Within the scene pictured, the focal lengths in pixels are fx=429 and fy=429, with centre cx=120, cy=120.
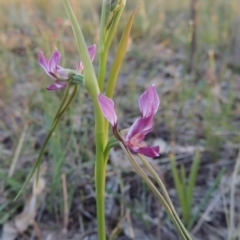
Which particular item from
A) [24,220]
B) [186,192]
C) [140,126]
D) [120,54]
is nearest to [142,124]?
[140,126]

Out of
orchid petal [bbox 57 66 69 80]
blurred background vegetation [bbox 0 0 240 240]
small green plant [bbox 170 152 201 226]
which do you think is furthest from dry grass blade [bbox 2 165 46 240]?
orchid petal [bbox 57 66 69 80]

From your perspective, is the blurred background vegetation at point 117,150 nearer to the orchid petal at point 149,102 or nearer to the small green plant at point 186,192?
the small green plant at point 186,192

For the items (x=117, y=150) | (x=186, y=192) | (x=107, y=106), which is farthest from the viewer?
(x=117, y=150)

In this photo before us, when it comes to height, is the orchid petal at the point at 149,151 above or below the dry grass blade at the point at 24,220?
above

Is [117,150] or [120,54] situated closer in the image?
[120,54]

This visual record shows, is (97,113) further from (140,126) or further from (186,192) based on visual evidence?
(186,192)

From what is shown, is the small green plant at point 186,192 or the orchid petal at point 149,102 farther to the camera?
the small green plant at point 186,192

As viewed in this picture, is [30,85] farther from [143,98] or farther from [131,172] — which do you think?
[143,98]

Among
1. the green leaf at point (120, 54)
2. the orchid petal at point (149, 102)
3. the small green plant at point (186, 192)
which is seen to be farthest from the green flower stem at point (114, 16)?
the small green plant at point (186, 192)
